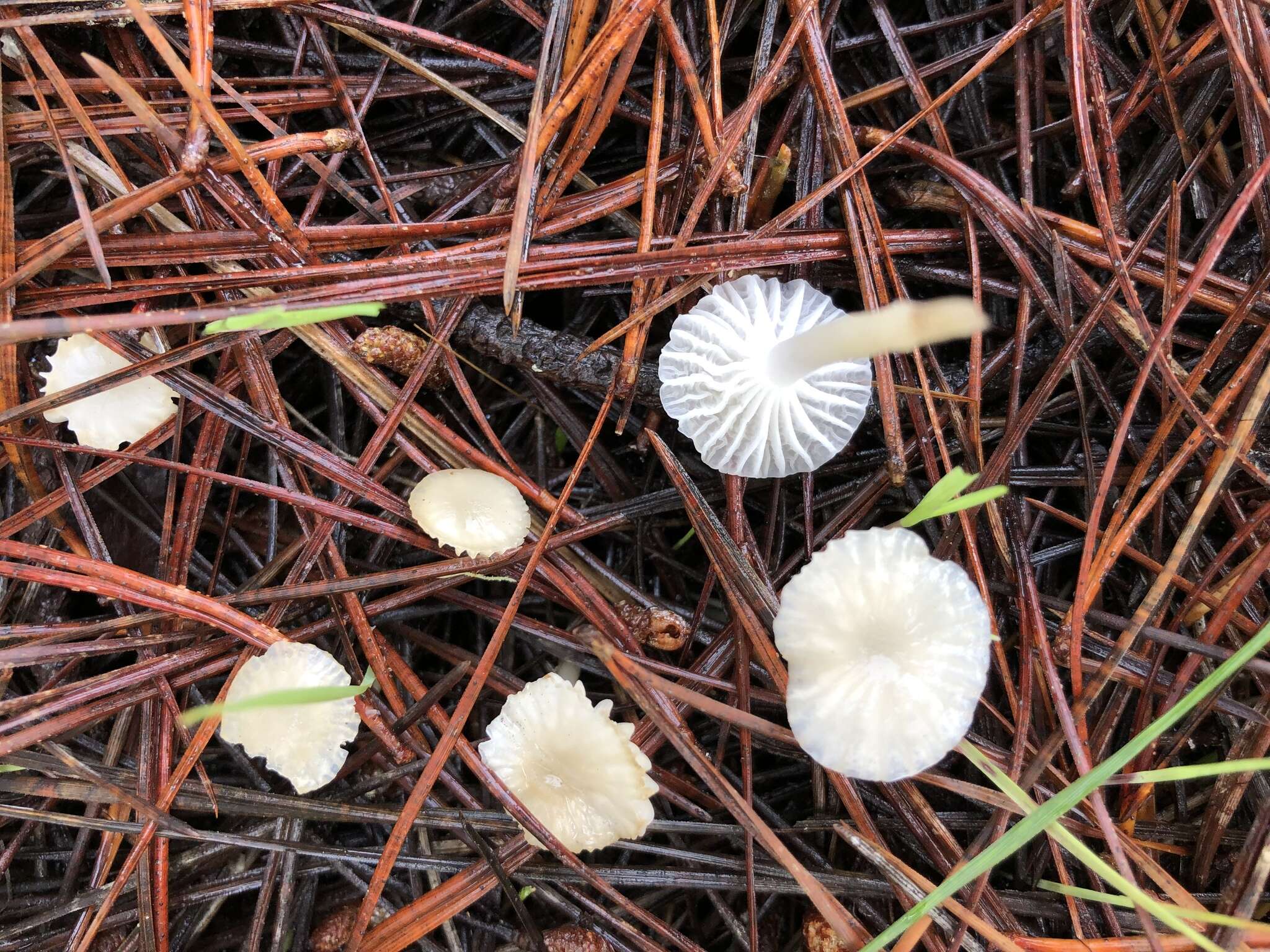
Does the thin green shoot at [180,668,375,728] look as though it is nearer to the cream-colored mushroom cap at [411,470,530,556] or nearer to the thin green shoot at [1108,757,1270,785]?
the cream-colored mushroom cap at [411,470,530,556]

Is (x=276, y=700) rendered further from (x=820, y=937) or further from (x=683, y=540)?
(x=820, y=937)

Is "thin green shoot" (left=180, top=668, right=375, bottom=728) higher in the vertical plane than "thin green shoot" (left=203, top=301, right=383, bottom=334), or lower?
lower

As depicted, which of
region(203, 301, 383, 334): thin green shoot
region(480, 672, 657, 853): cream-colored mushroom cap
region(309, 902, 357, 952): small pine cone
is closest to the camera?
region(203, 301, 383, 334): thin green shoot

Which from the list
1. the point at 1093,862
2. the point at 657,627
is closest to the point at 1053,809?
the point at 1093,862

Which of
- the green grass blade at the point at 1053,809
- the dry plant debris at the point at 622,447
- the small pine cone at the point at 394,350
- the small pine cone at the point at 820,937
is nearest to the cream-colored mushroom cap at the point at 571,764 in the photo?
the dry plant debris at the point at 622,447

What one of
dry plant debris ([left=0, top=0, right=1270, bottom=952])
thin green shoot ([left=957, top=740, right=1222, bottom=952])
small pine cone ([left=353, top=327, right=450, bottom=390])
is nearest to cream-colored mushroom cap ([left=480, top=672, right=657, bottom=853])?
dry plant debris ([left=0, top=0, right=1270, bottom=952])

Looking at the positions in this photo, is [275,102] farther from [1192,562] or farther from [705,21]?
[1192,562]

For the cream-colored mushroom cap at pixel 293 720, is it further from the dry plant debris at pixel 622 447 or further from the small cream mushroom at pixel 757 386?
the small cream mushroom at pixel 757 386
